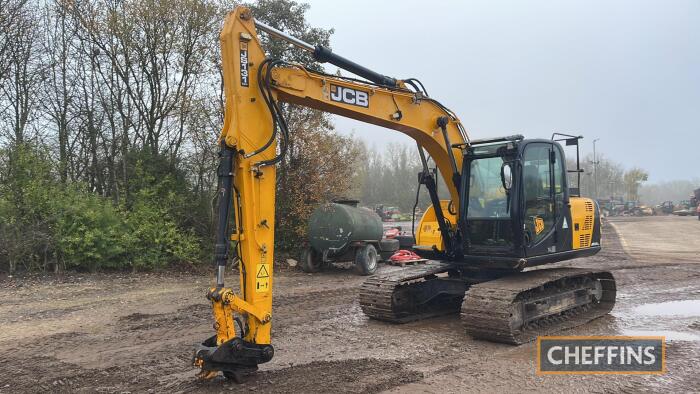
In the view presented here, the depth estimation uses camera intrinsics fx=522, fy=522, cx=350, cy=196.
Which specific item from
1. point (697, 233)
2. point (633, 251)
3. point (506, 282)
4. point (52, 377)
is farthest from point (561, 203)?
point (697, 233)

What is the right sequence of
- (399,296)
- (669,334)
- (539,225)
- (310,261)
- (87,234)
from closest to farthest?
(669,334), (539,225), (399,296), (87,234), (310,261)

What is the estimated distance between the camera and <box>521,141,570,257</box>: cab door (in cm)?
713

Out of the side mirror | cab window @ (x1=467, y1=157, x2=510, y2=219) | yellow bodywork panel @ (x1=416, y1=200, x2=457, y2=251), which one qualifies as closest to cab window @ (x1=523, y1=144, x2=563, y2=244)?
the side mirror

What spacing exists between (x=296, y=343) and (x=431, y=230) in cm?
278

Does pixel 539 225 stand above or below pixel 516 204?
below

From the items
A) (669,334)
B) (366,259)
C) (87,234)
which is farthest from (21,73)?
(669,334)

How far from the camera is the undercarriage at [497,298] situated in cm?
659

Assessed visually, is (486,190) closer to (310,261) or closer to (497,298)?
(497,298)

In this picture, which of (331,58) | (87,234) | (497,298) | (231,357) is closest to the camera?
(231,357)

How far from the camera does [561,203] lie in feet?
25.1

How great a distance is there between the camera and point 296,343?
21.8 feet

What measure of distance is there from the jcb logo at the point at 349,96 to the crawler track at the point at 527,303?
2.86 metres

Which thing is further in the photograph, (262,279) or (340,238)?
(340,238)

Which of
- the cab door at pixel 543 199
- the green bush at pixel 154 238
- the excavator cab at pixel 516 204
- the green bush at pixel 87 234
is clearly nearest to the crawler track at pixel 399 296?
the excavator cab at pixel 516 204
